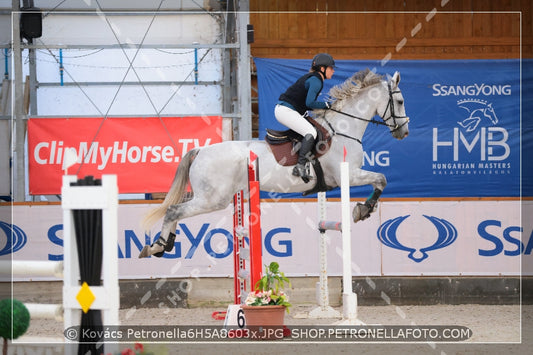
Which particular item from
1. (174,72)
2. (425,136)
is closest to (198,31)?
(174,72)

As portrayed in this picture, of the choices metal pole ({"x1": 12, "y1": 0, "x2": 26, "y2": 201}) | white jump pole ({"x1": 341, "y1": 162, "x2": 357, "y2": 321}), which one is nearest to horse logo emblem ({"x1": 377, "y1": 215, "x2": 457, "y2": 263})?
white jump pole ({"x1": 341, "y1": 162, "x2": 357, "y2": 321})

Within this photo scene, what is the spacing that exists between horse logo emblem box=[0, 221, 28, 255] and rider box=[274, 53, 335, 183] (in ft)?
10.4

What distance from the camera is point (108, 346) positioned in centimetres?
286

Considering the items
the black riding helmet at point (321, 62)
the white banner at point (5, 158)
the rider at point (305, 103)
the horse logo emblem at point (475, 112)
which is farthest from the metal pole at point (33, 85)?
the black riding helmet at point (321, 62)

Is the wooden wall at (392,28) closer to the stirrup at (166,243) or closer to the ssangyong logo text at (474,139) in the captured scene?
the ssangyong logo text at (474,139)

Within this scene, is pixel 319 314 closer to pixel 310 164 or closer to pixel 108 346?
pixel 310 164

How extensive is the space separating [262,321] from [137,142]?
481 cm

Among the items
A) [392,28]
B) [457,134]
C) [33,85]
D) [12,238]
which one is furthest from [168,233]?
[392,28]

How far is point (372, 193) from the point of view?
6.11m

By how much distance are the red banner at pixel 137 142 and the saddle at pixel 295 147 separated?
136 inches

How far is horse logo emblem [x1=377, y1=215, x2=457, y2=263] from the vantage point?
26.2 feet

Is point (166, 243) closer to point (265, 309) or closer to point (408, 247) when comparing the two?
point (265, 309)

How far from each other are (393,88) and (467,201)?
2067mm

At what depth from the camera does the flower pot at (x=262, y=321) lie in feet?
18.4
